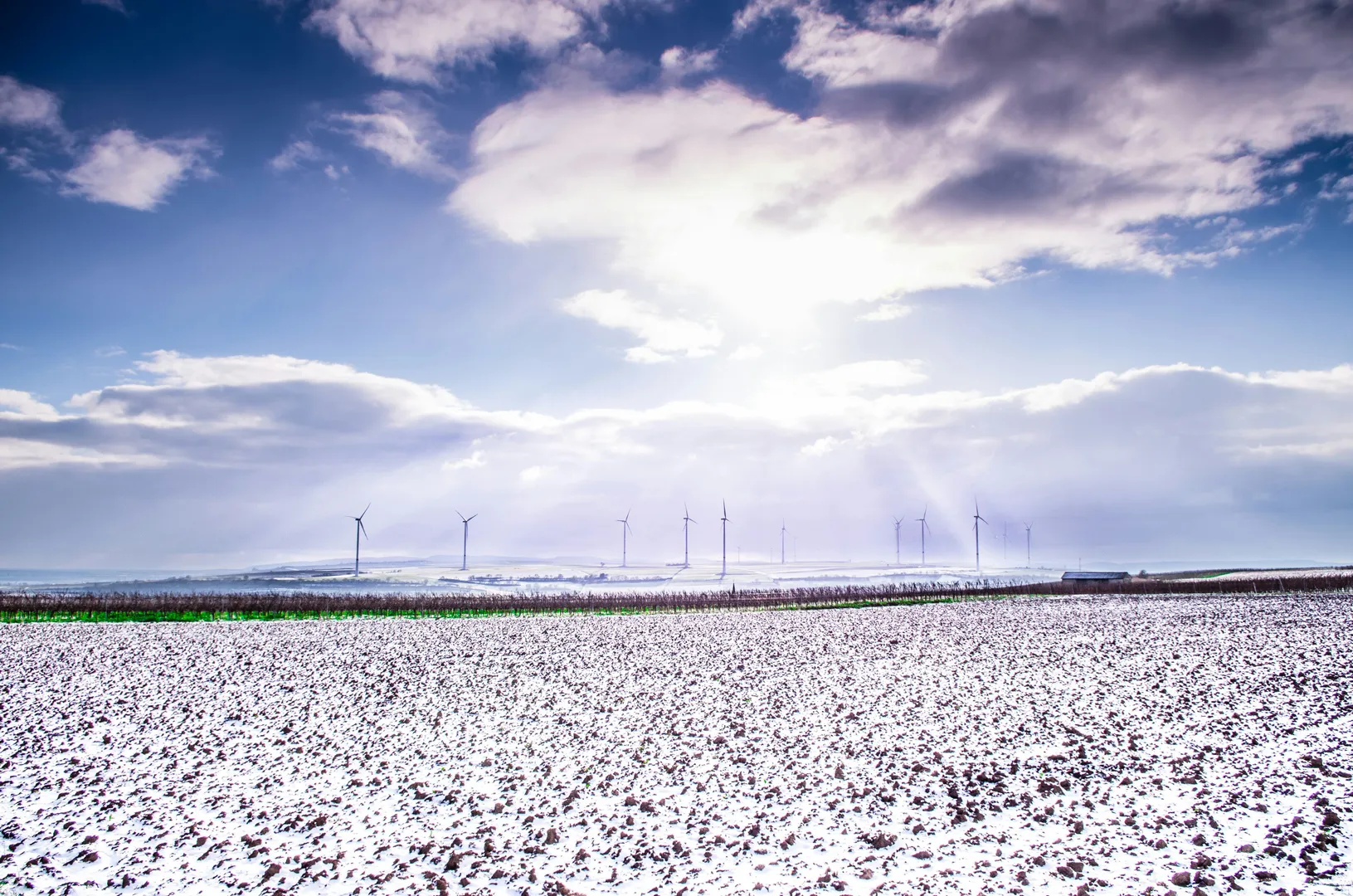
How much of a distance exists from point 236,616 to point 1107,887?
45995mm

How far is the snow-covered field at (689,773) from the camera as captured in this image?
8867mm

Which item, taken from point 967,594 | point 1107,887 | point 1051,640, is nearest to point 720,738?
point 1107,887

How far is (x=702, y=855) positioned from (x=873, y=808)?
111 inches

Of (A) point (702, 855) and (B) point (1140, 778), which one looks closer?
(A) point (702, 855)

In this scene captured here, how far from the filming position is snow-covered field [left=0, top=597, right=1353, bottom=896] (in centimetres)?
887

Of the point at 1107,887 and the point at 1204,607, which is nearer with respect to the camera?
the point at 1107,887

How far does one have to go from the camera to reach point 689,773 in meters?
12.3

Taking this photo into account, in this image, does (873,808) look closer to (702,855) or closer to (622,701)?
(702,855)

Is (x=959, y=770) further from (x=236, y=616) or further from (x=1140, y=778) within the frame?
(x=236, y=616)

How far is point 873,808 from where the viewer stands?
10.6 metres

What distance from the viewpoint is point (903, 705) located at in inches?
650

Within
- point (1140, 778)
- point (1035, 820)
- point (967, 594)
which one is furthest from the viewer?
point (967, 594)

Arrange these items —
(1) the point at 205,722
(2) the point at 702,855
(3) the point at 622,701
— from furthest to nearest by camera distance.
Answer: (3) the point at 622,701 < (1) the point at 205,722 < (2) the point at 702,855

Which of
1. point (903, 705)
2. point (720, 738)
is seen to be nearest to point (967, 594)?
point (903, 705)
